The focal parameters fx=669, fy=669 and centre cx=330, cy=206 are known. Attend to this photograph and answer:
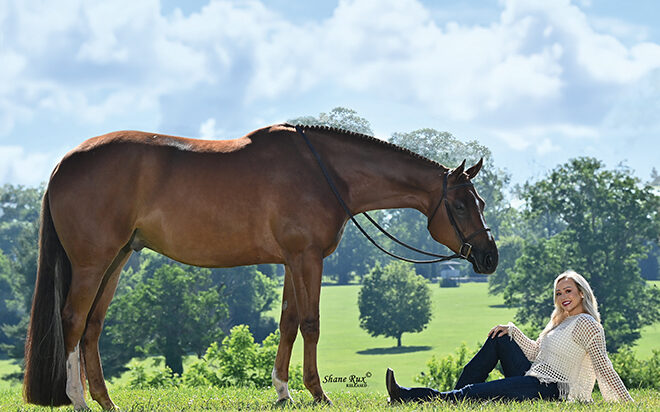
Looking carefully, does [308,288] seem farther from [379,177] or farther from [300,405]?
[379,177]

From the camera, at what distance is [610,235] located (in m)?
45.3

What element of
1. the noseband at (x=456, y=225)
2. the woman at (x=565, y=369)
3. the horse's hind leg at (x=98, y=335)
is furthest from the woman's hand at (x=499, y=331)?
the horse's hind leg at (x=98, y=335)

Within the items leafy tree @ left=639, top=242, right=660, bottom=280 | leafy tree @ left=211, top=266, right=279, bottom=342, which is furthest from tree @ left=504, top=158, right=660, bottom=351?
leafy tree @ left=639, top=242, right=660, bottom=280

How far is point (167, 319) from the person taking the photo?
157 ft

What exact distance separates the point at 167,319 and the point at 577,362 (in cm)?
4425

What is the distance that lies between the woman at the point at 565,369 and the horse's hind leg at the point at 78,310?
3075mm

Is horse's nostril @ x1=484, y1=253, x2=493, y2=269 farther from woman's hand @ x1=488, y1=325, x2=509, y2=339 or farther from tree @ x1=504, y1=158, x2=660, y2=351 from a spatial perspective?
tree @ x1=504, y1=158, x2=660, y2=351

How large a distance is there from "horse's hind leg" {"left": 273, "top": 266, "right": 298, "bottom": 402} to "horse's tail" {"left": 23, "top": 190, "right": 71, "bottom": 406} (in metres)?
2.18

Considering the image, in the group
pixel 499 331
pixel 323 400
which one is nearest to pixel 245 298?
pixel 323 400

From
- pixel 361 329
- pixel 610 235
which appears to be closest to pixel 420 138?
pixel 361 329

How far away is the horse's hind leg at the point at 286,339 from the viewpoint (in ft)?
24.2

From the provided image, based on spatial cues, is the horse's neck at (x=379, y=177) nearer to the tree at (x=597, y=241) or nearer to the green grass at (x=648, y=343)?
the tree at (x=597, y=241)

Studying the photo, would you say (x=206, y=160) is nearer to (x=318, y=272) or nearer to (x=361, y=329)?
(x=318, y=272)

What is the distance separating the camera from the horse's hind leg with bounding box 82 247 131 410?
277 inches
